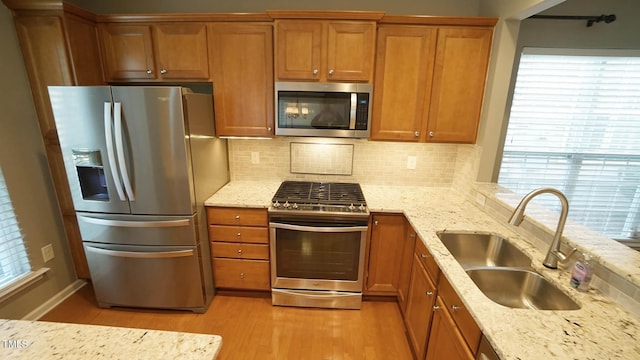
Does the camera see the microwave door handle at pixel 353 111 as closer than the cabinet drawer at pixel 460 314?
No

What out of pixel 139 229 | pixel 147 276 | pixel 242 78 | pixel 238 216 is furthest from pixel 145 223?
pixel 242 78

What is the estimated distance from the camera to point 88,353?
2.51 feet

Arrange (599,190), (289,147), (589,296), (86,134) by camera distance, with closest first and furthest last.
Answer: (589,296)
(86,134)
(289,147)
(599,190)

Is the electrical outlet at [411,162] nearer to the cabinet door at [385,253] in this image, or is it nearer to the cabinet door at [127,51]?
the cabinet door at [385,253]

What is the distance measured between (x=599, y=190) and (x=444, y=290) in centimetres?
276

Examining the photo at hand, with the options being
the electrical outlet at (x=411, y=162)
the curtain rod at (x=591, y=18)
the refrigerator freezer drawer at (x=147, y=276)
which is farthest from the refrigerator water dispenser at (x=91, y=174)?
the curtain rod at (x=591, y=18)

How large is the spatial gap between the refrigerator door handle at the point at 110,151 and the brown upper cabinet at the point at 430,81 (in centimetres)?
191

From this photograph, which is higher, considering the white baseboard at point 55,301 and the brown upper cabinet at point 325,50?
the brown upper cabinet at point 325,50

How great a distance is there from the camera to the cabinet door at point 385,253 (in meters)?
2.09

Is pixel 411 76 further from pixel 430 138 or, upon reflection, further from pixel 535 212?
pixel 535 212

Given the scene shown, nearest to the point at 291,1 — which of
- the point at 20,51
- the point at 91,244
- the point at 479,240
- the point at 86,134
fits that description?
the point at 86,134

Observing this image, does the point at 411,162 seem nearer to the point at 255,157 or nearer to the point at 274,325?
the point at 255,157

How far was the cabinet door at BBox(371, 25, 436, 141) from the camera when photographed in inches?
79.6

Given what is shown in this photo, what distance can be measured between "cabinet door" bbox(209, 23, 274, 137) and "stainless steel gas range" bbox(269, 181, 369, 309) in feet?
2.21
